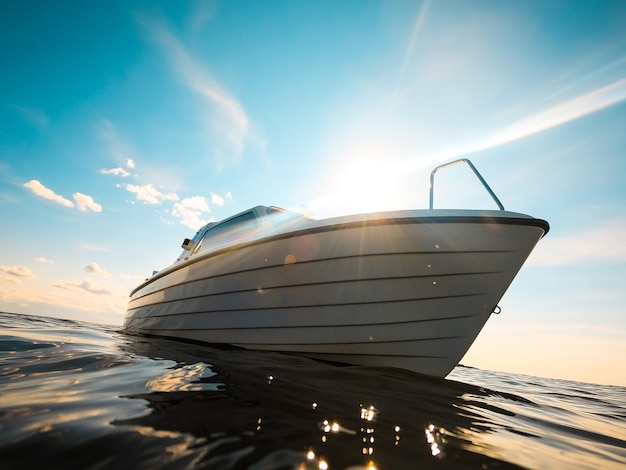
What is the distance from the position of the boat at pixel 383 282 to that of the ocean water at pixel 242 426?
1.20 m

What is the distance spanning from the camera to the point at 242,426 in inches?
43.2

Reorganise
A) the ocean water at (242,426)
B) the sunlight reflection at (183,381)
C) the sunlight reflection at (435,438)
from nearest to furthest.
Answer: the ocean water at (242,426), the sunlight reflection at (435,438), the sunlight reflection at (183,381)

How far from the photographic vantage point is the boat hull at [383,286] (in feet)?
10.5

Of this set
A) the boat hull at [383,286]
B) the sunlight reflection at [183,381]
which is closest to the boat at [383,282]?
the boat hull at [383,286]

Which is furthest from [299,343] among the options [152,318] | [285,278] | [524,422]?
[152,318]

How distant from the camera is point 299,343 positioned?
11.9 feet

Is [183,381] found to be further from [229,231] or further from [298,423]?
[229,231]

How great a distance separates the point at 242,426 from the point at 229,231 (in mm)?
4814

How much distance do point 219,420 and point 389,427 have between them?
2.25ft

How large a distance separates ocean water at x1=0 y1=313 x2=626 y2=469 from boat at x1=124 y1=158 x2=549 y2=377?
3.95ft

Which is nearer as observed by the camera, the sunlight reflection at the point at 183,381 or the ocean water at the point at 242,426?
the ocean water at the point at 242,426

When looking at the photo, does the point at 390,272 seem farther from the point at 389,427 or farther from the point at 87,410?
the point at 87,410

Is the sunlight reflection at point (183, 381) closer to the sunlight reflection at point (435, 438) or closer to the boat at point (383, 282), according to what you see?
the sunlight reflection at point (435, 438)

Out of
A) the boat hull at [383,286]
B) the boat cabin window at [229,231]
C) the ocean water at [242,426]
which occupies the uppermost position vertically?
the boat cabin window at [229,231]
